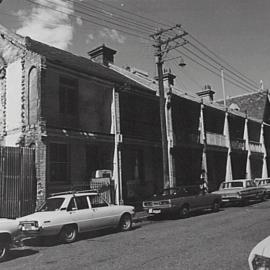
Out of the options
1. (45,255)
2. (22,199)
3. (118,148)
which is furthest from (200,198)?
(45,255)

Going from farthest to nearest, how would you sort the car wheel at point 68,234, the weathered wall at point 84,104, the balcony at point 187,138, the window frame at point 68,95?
the balcony at point 187,138 → the window frame at point 68,95 → the weathered wall at point 84,104 → the car wheel at point 68,234

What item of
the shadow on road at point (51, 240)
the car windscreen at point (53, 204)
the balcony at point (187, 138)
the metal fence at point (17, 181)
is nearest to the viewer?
the shadow on road at point (51, 240)

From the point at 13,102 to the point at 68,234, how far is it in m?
8.56

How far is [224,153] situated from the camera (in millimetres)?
30297

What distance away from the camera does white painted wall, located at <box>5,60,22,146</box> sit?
54.9 feet

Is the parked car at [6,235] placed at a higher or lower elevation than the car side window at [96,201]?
lower

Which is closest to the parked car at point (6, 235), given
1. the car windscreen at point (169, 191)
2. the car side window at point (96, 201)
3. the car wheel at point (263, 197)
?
the car side window at point (96, 201)

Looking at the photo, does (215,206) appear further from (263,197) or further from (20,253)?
(20,253)

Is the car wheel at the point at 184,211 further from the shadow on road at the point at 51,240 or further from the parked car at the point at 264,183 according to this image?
the parked car at the point at 264,183

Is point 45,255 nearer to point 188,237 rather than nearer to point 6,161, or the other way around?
point 188,237

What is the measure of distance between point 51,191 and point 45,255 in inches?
284

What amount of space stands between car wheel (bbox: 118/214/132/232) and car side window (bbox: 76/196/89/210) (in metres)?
1.62

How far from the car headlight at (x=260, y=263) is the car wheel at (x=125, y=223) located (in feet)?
29.4

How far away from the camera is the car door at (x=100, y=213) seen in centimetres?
1162
